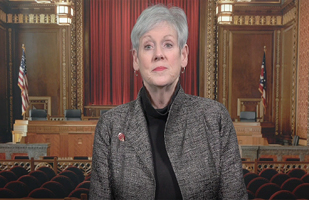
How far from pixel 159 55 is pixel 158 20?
156 mm

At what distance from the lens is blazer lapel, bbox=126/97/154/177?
141 centimetres

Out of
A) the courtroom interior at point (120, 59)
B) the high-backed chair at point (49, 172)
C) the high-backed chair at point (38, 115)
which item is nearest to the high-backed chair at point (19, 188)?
the high-backed chair at point (49, 172)

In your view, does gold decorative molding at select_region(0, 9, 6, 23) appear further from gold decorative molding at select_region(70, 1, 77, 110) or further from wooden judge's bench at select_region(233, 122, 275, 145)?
wooden judge's bench at select_region(233, 122, 275, 145)

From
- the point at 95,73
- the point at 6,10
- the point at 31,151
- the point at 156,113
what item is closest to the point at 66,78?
the point at 95,73

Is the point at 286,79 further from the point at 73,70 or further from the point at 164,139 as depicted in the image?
the point at 164,139

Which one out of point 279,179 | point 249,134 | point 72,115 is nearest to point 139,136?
point 279,179

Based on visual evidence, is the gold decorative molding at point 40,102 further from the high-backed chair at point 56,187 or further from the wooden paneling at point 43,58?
the high-backed chair at point 56,187

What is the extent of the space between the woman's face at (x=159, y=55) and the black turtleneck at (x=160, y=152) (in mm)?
117

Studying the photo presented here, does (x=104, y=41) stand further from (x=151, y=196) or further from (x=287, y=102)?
(x=151, y=196)

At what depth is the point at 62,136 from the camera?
856 centimetres

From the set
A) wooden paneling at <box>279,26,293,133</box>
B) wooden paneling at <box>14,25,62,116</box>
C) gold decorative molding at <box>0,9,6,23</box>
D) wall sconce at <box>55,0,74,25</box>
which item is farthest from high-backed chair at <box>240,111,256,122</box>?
gold decorative molding at <box>0,9,6,23</box>

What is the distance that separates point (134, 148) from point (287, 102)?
1069 centimetres

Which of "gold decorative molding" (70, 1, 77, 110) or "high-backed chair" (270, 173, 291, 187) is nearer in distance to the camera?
"high-backed chair" (270, 173, 291, 187)

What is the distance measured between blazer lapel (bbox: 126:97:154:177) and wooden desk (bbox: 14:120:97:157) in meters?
7.18
